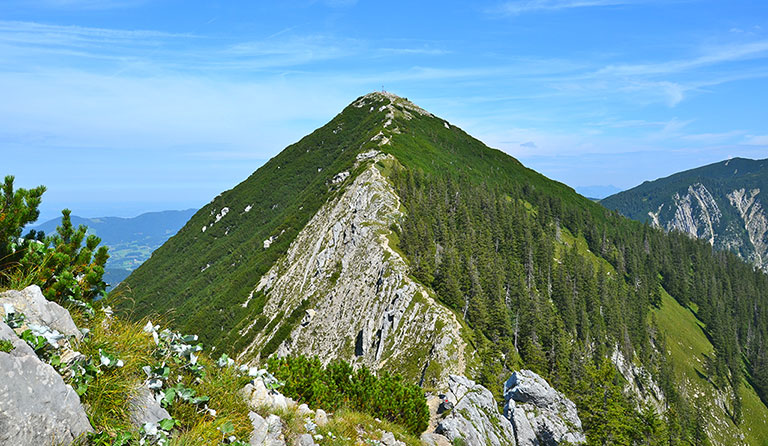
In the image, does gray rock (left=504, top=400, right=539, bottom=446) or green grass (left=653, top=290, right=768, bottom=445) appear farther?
green grass (left=653, top=290, right=768, bottom=445)

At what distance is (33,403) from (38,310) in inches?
98.9

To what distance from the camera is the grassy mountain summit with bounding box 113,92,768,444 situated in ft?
191

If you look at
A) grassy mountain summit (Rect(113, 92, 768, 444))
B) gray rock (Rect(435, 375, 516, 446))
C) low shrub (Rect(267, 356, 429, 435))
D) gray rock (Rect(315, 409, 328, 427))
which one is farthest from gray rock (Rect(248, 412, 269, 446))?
gray rock (Rect(435, 375, 516, 446))

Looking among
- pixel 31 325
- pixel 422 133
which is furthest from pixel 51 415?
pixel 422 133

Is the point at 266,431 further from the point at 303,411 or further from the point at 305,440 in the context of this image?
the point at 303,411

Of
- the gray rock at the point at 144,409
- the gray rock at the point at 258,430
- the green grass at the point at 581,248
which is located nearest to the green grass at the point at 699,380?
the green grass at the point at 581,248

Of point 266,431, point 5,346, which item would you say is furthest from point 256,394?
point 5,346

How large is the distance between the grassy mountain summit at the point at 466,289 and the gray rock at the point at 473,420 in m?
14.4

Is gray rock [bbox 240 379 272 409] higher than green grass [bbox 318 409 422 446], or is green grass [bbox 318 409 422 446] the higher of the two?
gray rock [bbox 240 379 272 409]

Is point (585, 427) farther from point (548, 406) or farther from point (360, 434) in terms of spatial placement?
point (360, 434)

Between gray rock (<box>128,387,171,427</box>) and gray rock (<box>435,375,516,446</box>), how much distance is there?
16184 mm

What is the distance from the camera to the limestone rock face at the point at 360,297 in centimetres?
5328

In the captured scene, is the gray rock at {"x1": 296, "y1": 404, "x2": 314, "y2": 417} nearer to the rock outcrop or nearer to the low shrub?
the low shrub

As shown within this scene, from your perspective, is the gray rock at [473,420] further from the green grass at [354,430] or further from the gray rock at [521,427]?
the green grass at [354,430]
